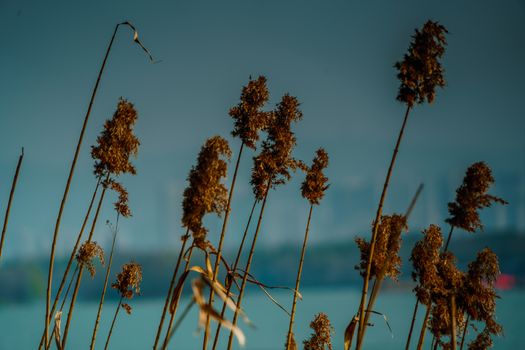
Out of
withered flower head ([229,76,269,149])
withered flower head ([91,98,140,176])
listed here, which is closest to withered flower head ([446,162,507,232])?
withered flower head ([229,76,269,149])

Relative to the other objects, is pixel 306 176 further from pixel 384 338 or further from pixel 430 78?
pixel 384 338

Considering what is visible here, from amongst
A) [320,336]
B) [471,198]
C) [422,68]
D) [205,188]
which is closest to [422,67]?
[422,68]

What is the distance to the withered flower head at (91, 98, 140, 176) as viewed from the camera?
531cm

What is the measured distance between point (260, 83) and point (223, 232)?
174 centimetres

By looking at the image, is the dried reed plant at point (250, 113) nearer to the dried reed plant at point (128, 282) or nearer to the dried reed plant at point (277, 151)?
the dried reed plant at point (277, 151)

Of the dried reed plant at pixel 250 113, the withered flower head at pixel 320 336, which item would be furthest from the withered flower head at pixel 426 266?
the dried reed plant at pixel 250 113

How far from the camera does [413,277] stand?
17.9 feet

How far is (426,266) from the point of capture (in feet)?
17.2

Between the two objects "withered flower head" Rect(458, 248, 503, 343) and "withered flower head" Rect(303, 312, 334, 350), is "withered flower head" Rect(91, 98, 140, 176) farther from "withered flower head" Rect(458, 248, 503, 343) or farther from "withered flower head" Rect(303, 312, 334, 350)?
"withered flower head" Rect(458, 248, 503, 343)

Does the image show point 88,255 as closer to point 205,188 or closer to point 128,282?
point 128,282

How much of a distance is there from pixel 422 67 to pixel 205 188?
253 centimetres

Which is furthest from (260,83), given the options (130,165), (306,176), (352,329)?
(352,329)

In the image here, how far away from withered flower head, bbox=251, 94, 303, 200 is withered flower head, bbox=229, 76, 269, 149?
0.27 m

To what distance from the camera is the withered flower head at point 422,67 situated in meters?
4.84
